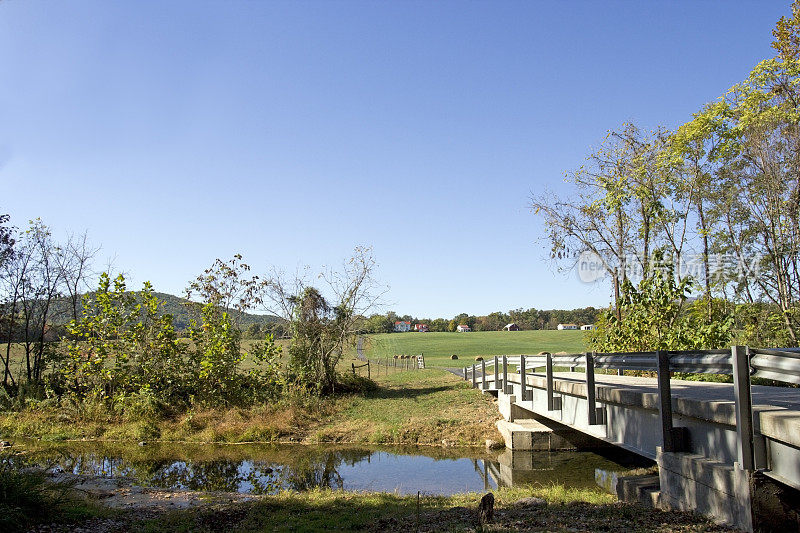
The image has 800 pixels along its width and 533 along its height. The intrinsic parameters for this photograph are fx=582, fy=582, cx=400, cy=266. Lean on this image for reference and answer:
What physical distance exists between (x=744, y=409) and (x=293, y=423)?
16.7m

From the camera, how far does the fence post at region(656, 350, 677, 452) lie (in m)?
6.93

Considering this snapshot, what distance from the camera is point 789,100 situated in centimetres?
2009

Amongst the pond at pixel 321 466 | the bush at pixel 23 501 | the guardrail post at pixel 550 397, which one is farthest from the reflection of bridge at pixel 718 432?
the bush at pixel 23 501

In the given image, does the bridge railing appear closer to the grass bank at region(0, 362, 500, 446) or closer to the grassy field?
the grass bank at region(0, 362, 500, 446)

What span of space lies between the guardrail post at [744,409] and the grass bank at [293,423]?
12.4 metres

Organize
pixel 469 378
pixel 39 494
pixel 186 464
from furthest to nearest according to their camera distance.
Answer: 1. pixel 469 378
2. pixel 186 464
3. pixel 39 494

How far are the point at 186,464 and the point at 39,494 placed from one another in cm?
830

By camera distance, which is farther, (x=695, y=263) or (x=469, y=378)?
(x=469, y=378)

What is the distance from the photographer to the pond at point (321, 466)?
1280 cm

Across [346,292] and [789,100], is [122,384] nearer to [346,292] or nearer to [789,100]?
[346,292]

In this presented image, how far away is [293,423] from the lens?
20094 millimetres

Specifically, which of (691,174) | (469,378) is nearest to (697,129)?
(691,174)

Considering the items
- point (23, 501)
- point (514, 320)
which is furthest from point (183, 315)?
point (514, 320)

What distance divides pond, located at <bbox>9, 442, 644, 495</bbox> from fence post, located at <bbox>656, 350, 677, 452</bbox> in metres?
5.64
